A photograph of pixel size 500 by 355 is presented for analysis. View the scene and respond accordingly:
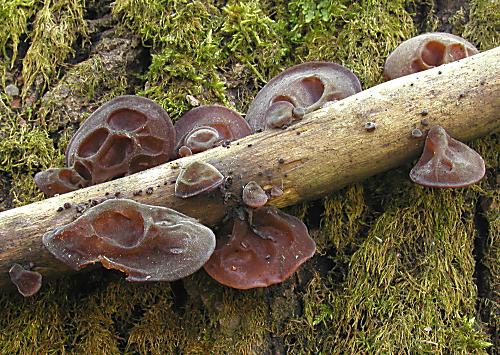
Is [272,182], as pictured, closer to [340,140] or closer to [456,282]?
[340,140]

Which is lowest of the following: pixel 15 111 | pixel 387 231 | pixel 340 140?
pixel 387 231

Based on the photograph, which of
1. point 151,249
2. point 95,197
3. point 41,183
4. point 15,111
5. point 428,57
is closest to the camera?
point 151,249

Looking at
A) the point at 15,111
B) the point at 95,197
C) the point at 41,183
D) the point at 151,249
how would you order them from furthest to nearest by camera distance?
the point at 15,111, the point at 41,183, the point at 95,197, the point at 151,249

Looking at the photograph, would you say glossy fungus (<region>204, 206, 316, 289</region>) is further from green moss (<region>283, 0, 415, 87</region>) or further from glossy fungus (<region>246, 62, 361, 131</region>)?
green moss (<region>283, 0, 415, 87</region>)

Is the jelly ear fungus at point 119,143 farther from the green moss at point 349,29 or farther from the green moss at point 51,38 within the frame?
the green moss at point 349,29

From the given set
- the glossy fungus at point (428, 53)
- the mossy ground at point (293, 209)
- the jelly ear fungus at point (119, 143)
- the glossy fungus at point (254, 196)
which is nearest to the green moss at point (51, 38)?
the mossy ground at point (293, 209)

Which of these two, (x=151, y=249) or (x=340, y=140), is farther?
(x=340, y=140)

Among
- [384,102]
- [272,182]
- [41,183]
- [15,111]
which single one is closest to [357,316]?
[272,182]

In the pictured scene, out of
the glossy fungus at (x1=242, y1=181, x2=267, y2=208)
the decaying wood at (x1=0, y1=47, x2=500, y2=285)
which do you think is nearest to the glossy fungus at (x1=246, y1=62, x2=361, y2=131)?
the decaying wood at (x1=0, y1=47, x2=500, y2=285)
